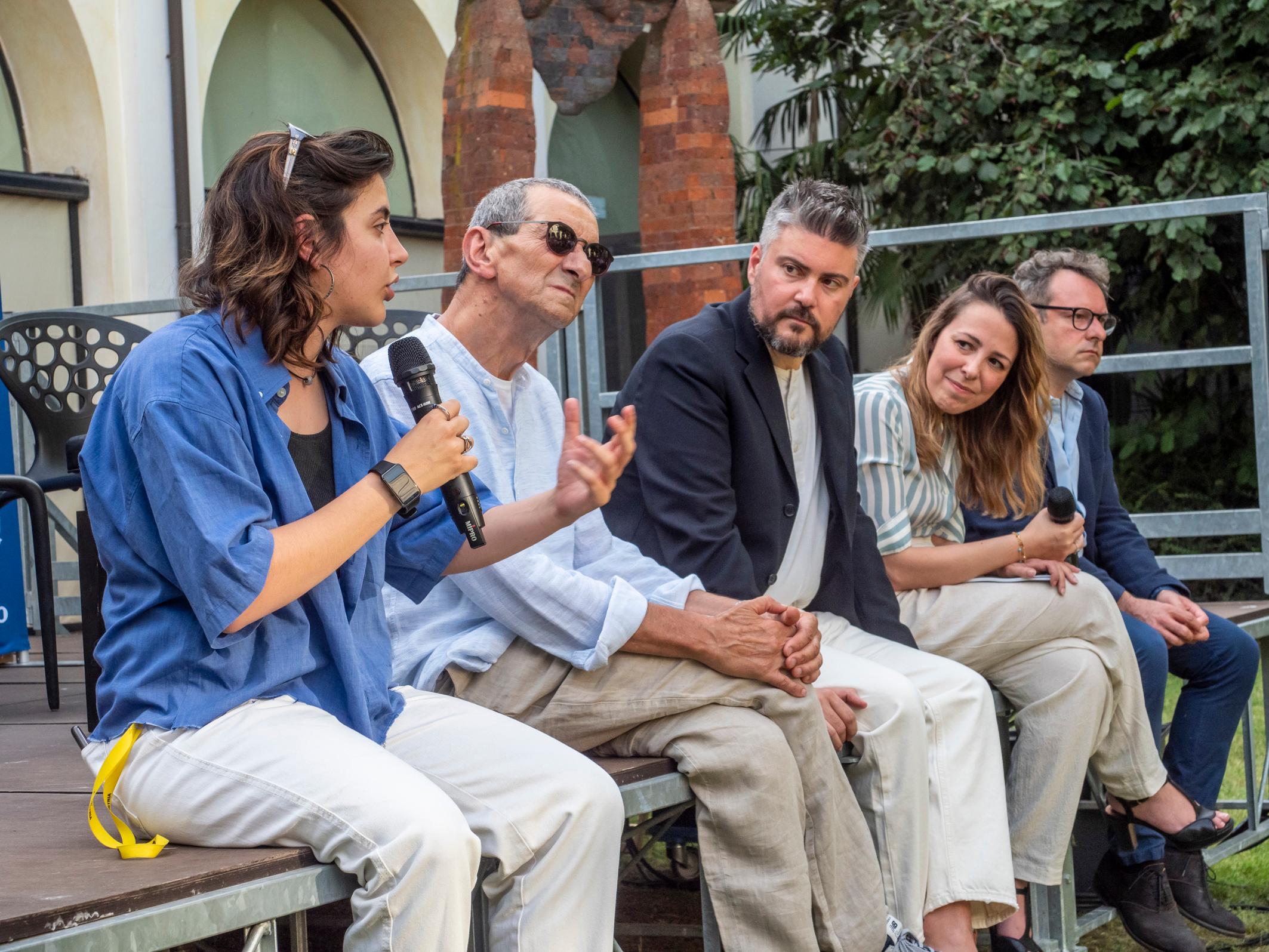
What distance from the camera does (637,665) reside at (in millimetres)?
2998

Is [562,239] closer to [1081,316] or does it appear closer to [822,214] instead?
[822,214]

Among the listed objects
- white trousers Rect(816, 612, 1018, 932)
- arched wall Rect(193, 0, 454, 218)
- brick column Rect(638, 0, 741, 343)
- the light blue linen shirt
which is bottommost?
white trousers Rect(816, 612, 1018, 932)

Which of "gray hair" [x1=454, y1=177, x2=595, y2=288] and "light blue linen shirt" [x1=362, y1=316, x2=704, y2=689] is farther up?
"gray hair" [x1=454, y1=177, x2=595, y2=288]

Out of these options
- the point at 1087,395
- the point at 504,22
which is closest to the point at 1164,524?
the point at 1087,395

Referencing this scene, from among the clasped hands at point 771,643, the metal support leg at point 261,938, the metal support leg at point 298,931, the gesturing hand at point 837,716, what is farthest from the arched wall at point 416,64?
the metal support leg at point 261,938

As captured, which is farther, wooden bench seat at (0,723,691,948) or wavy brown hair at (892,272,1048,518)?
wavy brown hair at (892,272,1048,518)

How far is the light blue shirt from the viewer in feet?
15.4

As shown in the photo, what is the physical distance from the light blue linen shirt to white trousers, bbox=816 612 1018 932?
52cm

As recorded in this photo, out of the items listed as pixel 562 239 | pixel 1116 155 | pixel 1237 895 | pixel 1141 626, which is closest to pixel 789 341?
pixel 562 239

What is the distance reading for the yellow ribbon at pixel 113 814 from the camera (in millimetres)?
2164

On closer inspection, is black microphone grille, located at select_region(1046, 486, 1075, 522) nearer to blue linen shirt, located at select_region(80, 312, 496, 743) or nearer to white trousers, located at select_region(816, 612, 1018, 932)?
white trousers, located at select_region(816, 612, 1018, 932)

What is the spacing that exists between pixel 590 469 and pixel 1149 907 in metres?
2.48

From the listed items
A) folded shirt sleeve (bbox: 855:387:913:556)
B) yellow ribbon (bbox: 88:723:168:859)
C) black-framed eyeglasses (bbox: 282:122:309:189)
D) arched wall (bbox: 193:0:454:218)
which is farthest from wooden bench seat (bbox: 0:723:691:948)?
arched wall (bbox: 193:0:454:218)

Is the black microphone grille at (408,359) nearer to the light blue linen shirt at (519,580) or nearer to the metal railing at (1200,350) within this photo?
the light blue linen shirt at (519,580)
